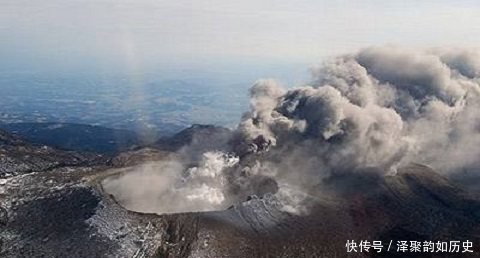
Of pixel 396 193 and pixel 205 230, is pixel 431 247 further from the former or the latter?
pixel 205 230

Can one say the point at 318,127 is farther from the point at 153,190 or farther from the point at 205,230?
the point at 205,230

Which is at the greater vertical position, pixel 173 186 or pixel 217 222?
pixel 217 222

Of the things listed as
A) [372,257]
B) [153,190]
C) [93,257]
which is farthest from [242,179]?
[93,257]

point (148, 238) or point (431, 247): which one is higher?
point (148, 238)

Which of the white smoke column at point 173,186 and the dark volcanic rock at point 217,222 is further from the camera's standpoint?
the white smoke column at point 173,186

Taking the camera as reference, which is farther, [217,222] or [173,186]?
[173,186]

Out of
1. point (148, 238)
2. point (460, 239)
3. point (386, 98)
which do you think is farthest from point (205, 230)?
point (386, 98)

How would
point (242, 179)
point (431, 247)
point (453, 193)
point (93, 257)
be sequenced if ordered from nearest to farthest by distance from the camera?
→ point (93, 257) < point (431, 247) < point (242, 179) < point (453, 193)

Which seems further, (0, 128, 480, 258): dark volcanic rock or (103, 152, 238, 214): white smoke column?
(103, 152, 238, 214): white smoke column

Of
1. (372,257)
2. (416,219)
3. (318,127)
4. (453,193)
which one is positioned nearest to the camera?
(372,257)

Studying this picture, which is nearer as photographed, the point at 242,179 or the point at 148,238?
the point at 148,238
